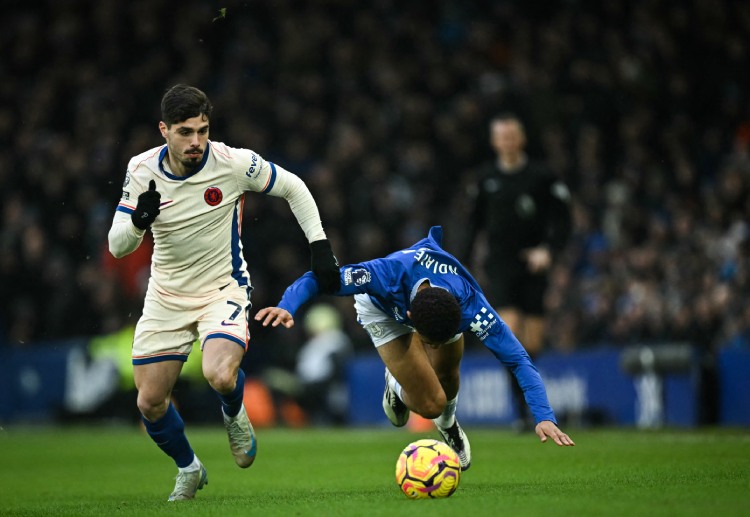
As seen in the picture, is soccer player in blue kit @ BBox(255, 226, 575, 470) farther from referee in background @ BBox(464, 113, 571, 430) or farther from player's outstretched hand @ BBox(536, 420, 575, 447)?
referee in background @ BBox(464, 113, 571, 430)

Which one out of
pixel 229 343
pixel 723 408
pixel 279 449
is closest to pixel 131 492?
pixel 229 343

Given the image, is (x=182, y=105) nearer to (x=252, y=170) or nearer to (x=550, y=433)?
(x=252, y=170)

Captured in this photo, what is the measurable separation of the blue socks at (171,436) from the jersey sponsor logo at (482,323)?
1.78 metres

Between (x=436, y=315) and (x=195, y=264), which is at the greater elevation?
(x=195, y=264)

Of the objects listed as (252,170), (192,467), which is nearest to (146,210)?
(252,170)

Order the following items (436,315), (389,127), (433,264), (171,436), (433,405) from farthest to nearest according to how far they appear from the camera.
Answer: (389,127), (433,405), (171,436), (433,264), (436,315)

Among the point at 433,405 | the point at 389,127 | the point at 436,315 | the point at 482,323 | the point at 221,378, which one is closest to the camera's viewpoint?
the point at 436,315

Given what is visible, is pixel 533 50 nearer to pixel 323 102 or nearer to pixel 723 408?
pixel 323 102

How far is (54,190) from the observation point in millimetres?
18312

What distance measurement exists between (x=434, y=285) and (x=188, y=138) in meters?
1.57

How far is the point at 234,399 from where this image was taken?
23.0 feet

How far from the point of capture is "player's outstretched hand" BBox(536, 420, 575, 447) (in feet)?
19.0

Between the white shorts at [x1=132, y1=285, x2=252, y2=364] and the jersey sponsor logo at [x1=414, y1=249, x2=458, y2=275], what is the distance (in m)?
1.07

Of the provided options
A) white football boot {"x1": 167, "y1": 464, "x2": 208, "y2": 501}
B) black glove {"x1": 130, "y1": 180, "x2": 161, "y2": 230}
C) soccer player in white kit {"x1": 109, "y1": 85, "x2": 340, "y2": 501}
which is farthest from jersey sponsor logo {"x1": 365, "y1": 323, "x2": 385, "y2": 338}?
black glove {"x1": 130, "y1": 180, "x2": 161, "y2": 230}
